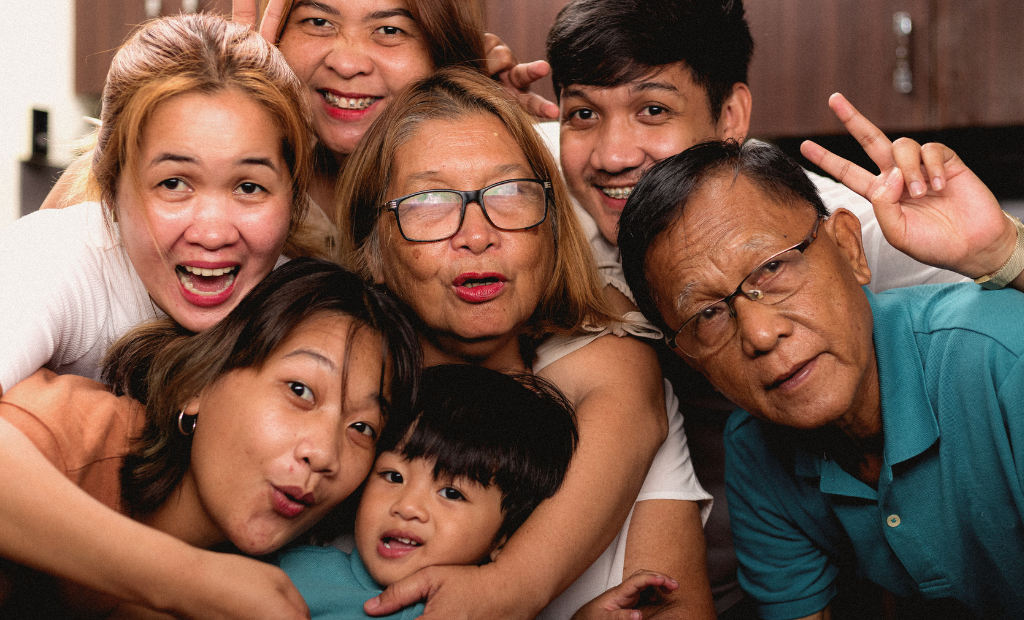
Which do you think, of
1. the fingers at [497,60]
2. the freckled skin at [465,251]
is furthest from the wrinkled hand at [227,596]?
the fingers at [497,60]

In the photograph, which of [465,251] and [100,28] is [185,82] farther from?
[100,28]

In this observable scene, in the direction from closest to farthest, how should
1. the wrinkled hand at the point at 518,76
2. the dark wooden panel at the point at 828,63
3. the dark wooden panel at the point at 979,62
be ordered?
the wrinkled hand at the point at 518,76 < the dark wooden panel at the point at 979,62 < the dark wooden panel at the point at 828,63

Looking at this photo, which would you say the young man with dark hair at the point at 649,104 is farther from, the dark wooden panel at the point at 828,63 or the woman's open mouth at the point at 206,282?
the dark wooden panel at the point at 828,63

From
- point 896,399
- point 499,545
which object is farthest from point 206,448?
point 896,399

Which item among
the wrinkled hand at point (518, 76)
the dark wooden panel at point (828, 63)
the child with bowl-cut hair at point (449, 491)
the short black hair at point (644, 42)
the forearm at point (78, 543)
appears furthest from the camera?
the dark wooden panel at point (828, 63)

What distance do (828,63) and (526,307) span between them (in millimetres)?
2686

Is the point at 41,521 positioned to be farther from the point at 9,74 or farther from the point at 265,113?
the point at 9,74

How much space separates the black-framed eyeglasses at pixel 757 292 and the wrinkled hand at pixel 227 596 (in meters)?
0.87

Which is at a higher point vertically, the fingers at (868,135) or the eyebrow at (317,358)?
the fingers at (868,135)

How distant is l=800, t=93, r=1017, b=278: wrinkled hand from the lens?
→ 155 centimetres

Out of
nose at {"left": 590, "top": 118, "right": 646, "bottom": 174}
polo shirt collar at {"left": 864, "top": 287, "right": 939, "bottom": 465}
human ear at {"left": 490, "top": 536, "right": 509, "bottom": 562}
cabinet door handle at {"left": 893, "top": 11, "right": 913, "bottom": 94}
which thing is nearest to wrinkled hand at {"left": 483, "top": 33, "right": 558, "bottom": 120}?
nose at {"left": 590, "top": 118, "right": 646, "bottom": 174}

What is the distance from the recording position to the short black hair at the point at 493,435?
1.62 meters

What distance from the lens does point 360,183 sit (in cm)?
193

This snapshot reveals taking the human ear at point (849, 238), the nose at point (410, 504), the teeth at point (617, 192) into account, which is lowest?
the nose at point (410, 504)
